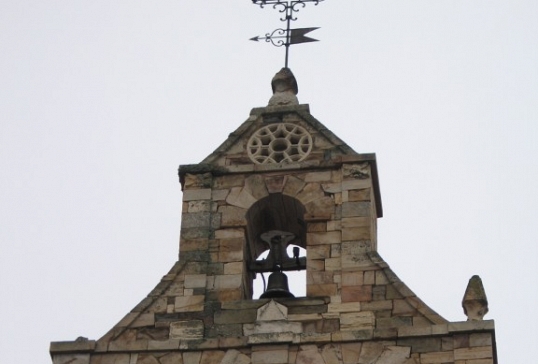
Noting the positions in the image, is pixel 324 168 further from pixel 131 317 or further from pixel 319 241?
pixel 131 317

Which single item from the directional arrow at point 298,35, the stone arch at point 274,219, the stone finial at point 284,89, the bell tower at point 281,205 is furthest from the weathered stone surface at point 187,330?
the directional arrow at point 298,35

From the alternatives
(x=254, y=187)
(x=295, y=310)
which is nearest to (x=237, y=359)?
(x=295, y=310)

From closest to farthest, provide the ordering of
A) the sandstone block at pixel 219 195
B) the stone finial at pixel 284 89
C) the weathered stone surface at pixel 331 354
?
the weathered stone surface at pixel 331 354, the sandstone block at pixel 219 195, the stone finial at pixel 284 89

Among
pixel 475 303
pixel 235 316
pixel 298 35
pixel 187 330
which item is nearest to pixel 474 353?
pixel 475 303

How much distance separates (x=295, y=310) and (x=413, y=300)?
162 centimetres

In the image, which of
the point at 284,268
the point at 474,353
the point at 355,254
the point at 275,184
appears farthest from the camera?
the point at 275,184

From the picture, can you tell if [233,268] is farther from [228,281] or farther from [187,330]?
[187,330]

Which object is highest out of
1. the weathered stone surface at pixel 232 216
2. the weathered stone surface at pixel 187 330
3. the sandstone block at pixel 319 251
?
the weathered stone surface at pixel 232 216

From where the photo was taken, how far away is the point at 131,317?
85.6ft

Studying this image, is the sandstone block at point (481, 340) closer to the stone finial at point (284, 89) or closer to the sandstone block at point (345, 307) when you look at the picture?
the sandstone block at point (345, 307)

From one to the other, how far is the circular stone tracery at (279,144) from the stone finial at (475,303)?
3.59 metres

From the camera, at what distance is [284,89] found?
29.0 meters

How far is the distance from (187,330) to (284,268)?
214 centimetres

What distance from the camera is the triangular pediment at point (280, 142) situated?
1087 inches
